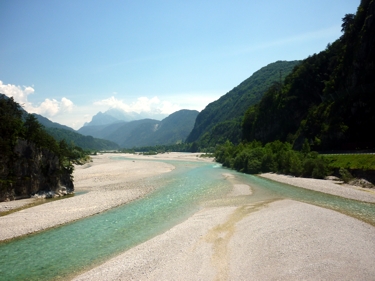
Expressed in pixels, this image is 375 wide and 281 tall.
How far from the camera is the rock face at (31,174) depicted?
36.2m

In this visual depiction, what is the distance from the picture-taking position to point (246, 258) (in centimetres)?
1688

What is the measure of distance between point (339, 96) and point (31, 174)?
7502 centimetres

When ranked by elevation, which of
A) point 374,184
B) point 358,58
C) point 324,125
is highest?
point 358,58

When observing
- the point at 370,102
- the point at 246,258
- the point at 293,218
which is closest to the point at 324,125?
the point at 370,102

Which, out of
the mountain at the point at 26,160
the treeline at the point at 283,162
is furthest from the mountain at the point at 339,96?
the mountain at the point at 26,160

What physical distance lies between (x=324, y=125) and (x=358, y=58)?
18827mm

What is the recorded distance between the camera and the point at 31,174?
39750mm

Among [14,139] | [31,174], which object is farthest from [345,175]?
[14,139]

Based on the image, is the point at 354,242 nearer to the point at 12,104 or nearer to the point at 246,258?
the point at 246,258

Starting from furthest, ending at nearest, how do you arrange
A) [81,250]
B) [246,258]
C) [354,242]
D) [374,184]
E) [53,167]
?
[53,167], [374,184], [81,250], [354,242], [246,258]

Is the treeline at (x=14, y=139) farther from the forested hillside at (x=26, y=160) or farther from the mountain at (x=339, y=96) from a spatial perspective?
the mountain at (x=339, y=96)

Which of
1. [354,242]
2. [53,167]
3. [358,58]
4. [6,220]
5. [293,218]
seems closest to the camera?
[354,242]

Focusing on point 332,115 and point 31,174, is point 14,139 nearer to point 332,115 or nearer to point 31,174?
point 31,174

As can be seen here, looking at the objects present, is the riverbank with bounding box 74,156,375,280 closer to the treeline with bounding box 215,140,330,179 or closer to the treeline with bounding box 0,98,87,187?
the treeline with bounding box 0,98,87,187
